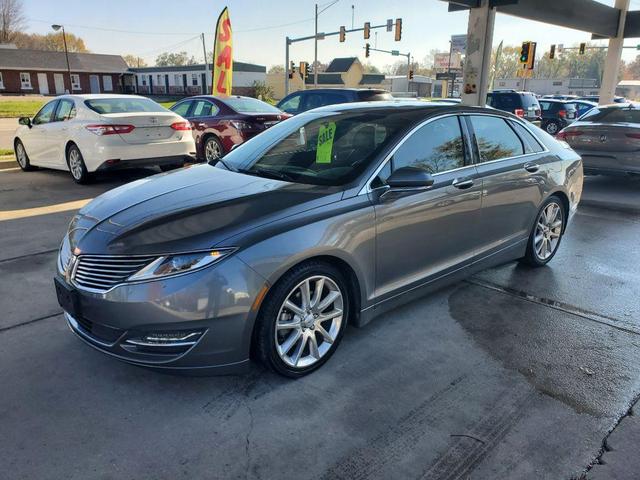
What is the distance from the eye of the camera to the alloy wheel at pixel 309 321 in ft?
9.78

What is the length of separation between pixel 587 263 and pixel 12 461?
5.26m

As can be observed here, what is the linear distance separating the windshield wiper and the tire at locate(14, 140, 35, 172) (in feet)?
27.6

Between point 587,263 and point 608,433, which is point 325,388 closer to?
point 608,433

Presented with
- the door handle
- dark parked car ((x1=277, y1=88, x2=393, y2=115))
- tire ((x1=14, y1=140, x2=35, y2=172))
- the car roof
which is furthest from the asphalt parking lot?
dark parked car ((x1=277, y1=88, x2=393, y2=115))

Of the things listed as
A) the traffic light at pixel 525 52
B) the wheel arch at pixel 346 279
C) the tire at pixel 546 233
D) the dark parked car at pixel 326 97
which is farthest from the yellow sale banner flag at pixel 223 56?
the wheel arch at pixel 346 279

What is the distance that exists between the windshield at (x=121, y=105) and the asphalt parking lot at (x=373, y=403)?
5.11 metres

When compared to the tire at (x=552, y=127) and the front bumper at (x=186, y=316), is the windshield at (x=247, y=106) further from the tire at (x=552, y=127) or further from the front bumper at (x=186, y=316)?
the tire at (x=552, y=127)

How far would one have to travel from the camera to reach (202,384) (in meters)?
3.07

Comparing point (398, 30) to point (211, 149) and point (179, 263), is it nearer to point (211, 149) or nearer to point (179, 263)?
point (211, 149)

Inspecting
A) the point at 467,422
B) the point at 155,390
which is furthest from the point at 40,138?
the point at 467,422

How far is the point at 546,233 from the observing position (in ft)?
16.6

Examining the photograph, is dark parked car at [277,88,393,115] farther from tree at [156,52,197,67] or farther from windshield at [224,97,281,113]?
tree at [156,52,197,67]

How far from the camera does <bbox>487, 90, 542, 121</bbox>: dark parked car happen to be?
18.6m

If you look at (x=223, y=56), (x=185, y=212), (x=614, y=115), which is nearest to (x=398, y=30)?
(x=223, y=56)
